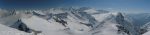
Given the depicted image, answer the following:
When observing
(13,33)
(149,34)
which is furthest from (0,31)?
(149,34)

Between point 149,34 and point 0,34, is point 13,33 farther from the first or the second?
point 149,34

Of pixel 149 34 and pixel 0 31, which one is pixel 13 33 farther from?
pixel 149 34

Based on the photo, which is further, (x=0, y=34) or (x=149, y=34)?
(x=149, y=34)

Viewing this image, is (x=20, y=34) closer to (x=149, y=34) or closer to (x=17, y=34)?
(x=17, y=34)

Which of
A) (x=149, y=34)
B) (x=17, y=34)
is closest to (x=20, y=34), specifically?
(x=17, y=34)

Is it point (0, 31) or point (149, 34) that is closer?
point (0, 31)

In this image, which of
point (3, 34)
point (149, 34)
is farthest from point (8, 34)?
point (149, 34)
